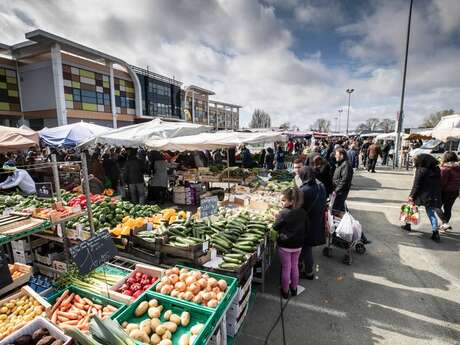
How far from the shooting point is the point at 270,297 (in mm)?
3814

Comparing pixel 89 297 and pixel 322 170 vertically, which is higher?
pixel 322 170

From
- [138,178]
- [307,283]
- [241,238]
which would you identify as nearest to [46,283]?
[241,238]

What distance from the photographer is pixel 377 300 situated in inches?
147

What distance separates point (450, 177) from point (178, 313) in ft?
21.5

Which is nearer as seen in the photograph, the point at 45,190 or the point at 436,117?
the point at 45,190

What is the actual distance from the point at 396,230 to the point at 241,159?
8580 millimetres

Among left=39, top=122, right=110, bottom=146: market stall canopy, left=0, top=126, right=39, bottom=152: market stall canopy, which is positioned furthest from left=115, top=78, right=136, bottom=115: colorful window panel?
left=0, top=126, right=39, bottom=152: market stall canopy

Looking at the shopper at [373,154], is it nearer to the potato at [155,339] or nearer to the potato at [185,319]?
the potato at [185,319]

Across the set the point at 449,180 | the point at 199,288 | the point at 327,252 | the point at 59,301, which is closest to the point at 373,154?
the point at 449,180

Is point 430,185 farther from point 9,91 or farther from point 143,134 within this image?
point 9,91

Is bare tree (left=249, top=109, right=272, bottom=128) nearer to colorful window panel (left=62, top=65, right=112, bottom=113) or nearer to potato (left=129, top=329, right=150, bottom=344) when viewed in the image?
colorful window panel (left=62, top=65, right=112, bottom=113)

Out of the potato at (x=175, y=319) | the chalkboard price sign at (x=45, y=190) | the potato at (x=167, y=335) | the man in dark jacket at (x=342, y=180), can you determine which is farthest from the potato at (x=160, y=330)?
the man in dark jacket at (x=342, y=180)

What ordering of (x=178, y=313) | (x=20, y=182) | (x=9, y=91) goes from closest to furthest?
(x=178, y=313)
(x=20, y=182)
(x=9, y=91)

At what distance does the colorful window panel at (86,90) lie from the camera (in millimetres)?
27719
